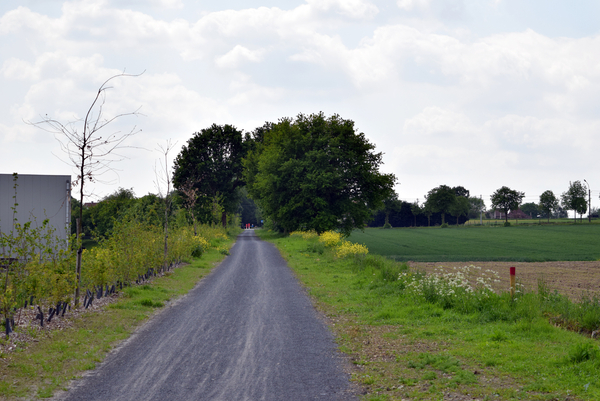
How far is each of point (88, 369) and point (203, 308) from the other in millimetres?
5087

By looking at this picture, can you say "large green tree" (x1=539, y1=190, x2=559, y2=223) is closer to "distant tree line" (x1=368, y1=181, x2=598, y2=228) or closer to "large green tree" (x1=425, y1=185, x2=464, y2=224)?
"distant tree line" (x1=368, y1=181, x2=598, y2=228)

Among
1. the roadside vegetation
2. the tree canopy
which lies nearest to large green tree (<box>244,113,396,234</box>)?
the roadside vegetation

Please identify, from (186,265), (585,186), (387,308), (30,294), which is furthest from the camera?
(585,186)

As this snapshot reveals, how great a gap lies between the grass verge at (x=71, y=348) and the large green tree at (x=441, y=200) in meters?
106

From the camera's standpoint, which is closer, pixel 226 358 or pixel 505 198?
pixel 226 358

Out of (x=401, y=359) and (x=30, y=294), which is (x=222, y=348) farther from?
(x=30, y=294)

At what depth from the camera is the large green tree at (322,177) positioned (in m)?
39.5

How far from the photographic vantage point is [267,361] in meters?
7.18

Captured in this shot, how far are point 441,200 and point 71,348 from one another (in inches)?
4379

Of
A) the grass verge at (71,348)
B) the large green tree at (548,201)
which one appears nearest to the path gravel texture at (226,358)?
the grass verge at (71,348)

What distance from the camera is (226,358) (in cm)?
734

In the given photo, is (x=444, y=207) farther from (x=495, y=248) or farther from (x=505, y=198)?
(x=495, y=248)

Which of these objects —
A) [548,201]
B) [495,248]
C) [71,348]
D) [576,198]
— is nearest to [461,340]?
[71,348]

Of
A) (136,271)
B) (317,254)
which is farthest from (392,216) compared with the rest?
(136,271)
